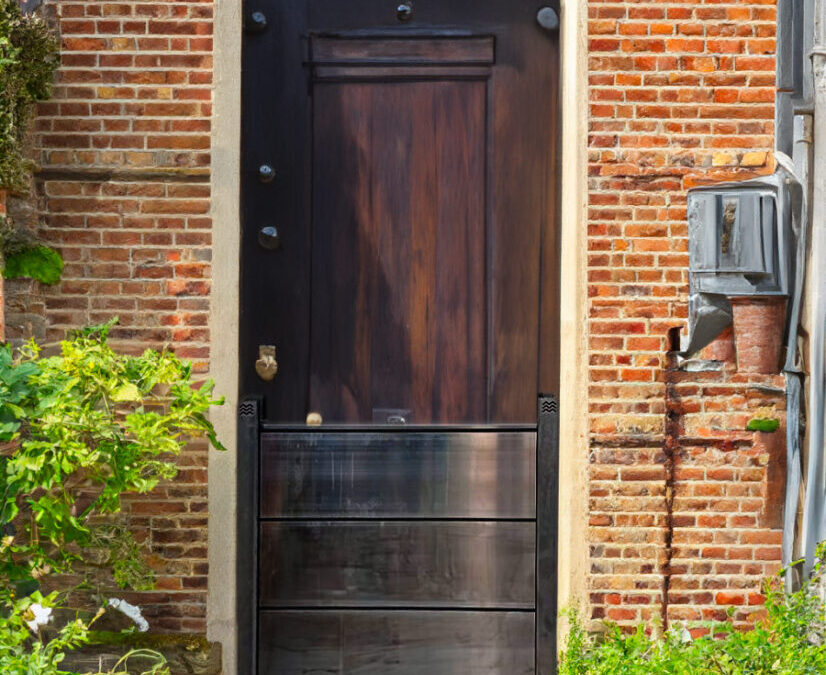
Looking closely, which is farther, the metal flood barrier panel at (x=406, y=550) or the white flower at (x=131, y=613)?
the metal flood barrier panel at (x=406, y=550)

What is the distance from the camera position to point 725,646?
3762mm

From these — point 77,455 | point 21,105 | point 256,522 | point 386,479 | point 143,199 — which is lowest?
point 256,522

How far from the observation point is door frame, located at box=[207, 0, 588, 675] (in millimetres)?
4180

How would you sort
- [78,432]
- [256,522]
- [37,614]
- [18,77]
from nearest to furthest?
[37,614] → [78,432] → [18,77] → [256,522]

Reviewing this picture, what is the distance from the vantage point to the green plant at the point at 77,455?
3.56 meters

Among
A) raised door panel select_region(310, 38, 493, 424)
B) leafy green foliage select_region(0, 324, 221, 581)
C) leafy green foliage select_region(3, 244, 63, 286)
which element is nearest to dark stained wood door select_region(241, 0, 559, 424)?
raised door panel select_region(310, 38, 493, 424)

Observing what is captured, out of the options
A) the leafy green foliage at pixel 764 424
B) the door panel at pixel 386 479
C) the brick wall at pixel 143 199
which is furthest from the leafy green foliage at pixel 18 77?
the leafy green foliage at pixel 764 424

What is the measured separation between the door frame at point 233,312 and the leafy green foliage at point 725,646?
0.23m

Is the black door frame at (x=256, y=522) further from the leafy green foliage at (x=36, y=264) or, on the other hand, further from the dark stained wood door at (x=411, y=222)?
the leafy green foliage at (x=36, y=264)

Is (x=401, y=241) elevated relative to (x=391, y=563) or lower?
elevated

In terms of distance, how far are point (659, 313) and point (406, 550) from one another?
1479 mm

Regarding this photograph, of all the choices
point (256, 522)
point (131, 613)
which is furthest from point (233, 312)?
point (131, 613)

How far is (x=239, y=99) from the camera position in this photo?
4.20 m

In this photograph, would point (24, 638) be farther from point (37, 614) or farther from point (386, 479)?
point (386, 479)
